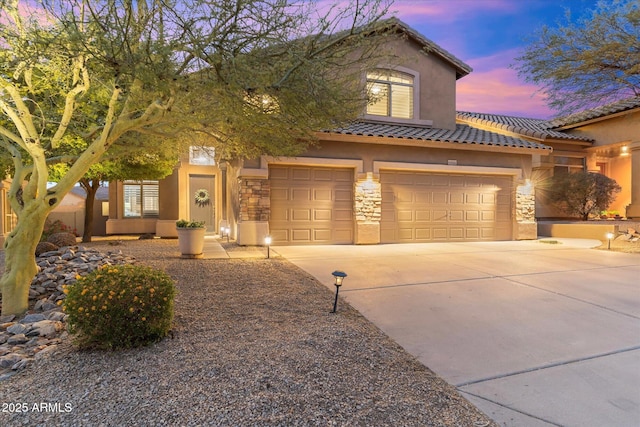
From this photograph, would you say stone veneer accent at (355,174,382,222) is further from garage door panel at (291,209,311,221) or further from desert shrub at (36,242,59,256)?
desert shrub at (36,242,59,256)

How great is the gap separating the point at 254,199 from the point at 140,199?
27.1 feet

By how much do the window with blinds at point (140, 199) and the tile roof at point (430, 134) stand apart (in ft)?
32.8

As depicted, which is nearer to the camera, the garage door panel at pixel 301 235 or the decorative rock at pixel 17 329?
the decorative rock at pixel 17 329

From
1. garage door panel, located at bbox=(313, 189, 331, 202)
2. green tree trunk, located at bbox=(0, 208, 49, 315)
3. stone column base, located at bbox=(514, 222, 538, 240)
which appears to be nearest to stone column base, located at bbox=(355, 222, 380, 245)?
garage door panel, located at bbox=(313, 189, 331, 202)

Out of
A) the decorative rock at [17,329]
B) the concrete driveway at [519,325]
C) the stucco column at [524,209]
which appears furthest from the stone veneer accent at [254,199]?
the stucco column at [524,209]

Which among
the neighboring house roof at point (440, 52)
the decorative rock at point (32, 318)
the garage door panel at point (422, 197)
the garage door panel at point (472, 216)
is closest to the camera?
the decorative rock at point (32, 318)

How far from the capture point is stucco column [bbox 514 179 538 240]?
43.0 feet

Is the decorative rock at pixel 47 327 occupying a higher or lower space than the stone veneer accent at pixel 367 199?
lower

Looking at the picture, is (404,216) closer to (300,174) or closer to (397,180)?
(397,180)

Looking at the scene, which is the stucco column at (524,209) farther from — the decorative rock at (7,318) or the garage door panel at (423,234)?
the decorative rock at (7,318)

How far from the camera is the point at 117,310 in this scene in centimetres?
330

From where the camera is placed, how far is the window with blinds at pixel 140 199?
1580 cm

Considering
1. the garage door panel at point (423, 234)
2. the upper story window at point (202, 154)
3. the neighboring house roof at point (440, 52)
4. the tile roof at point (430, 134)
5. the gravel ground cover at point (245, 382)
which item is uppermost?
the neighboring house roof at point (440, 52)

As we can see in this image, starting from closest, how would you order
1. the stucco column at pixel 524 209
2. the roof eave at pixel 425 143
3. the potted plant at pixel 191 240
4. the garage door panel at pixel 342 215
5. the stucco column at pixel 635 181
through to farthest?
the potted plant at pixel 191 240 < the roof eave at pixel 425 143 < the garage door panel at pixel 342 215 < the stucco column at pixel 524 209 < the stucco column at pixel 635 181
